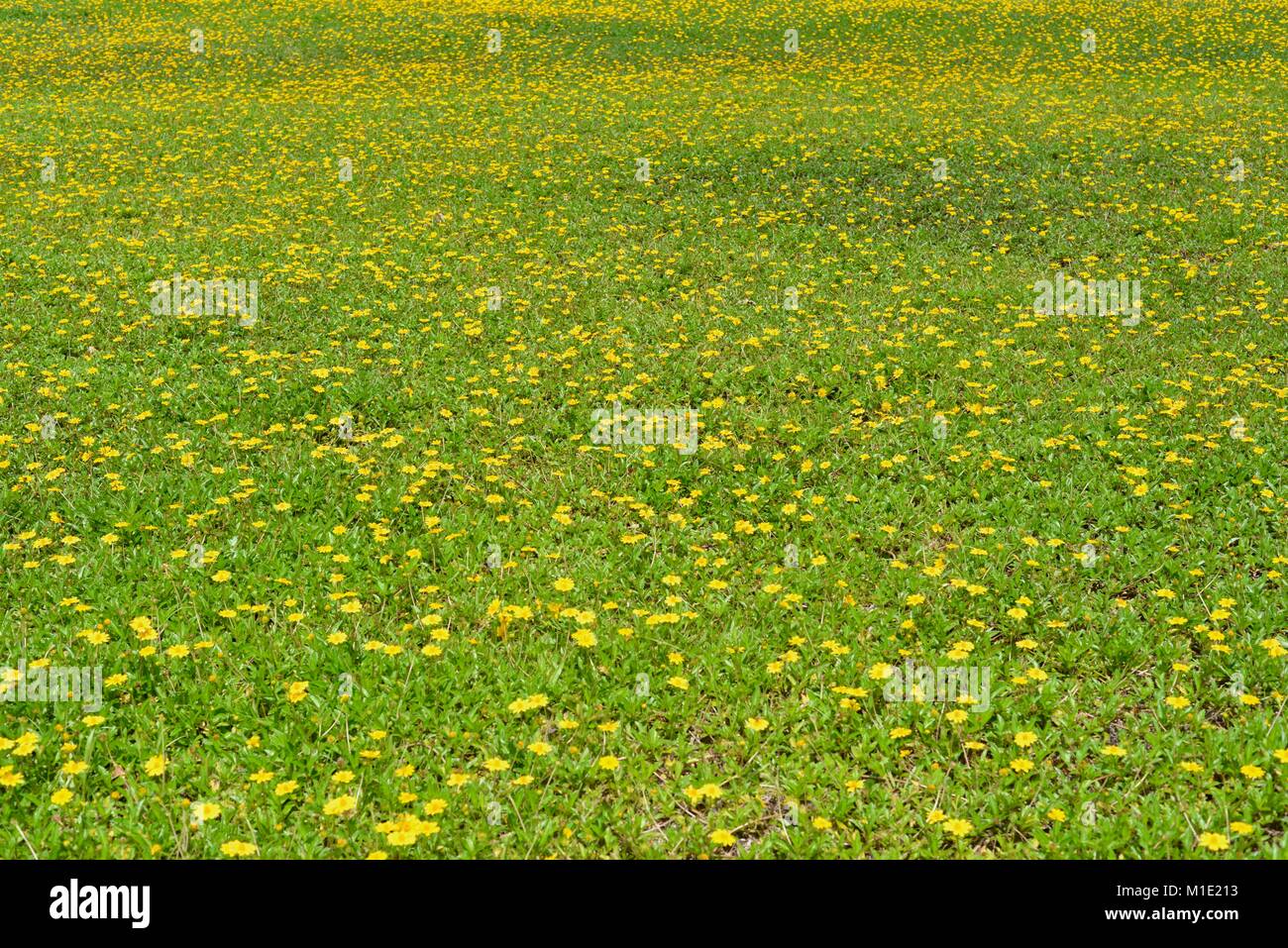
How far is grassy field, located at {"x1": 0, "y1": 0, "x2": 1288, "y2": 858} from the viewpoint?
3936mm

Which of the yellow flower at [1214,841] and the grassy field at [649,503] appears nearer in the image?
the yellow flower at [1214,841]

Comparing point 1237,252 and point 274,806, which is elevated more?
point 1237,252

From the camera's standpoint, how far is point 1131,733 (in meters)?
4.25

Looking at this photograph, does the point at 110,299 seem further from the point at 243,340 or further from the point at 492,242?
the point at 492,242

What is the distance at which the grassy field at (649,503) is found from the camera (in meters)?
3.94

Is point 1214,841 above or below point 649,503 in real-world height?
below

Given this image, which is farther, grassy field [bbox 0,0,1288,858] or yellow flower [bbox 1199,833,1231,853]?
grassy field [bbox 0,0,1288,858]

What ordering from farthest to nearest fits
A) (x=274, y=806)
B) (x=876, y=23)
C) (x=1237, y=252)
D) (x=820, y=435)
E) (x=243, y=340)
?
(x=876, y=23) < (x=1237, y=252) < (x=243, y=340) < (x=820, y=435) < (x=274, y=806)

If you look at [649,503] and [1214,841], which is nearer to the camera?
[1214,841]

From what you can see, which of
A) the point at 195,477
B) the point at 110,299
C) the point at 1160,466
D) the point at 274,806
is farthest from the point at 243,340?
the point at 1160,466

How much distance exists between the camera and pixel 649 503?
627cm

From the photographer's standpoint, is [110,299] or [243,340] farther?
[110,299]

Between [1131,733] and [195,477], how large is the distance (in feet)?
18.8

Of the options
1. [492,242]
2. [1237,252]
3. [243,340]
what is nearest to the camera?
[243,340]
